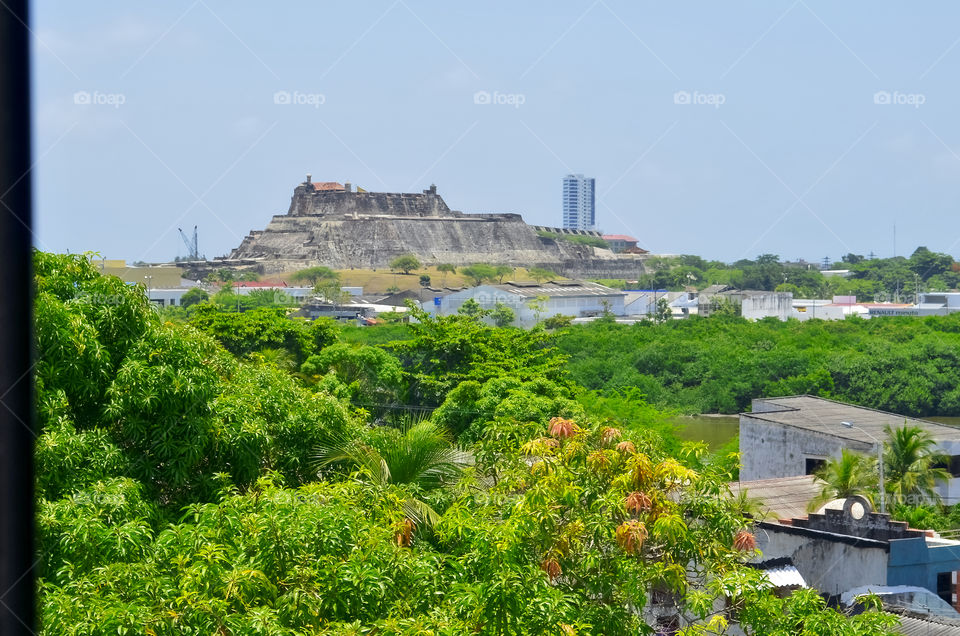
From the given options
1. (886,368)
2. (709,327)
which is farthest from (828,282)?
(886,368)

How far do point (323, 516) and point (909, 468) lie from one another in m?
7.18

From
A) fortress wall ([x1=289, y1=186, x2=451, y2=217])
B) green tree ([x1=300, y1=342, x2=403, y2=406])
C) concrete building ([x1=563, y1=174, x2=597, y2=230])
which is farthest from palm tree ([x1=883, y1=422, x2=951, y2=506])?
concrete building ([x1=563, y1=174, x2=597, y2=230])

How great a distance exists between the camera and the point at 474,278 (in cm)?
4506

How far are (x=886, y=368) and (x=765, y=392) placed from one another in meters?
2.22

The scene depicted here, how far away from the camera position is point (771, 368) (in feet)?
65.3

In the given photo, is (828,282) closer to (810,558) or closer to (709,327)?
(709,327)

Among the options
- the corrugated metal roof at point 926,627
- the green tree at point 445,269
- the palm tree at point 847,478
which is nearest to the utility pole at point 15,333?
the corrugated metal roof at point 926,627

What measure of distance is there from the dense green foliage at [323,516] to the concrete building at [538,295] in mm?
22427

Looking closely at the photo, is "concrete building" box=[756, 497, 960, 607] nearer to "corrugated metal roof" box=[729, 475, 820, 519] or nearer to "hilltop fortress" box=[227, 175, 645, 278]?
"corrugated metal roof" box=[729, 475, 820, 519]

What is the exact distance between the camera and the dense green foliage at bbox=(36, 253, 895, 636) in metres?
2.84

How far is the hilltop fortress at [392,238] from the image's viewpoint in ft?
160

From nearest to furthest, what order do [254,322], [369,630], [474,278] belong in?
1. [369,630]
2. [254,322]
3. [474,278]

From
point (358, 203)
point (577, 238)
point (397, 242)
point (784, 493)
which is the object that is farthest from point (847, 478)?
point (577, 238)

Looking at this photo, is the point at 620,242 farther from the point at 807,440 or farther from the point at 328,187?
the point at 807,440
